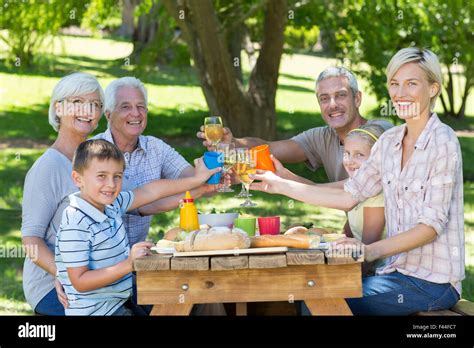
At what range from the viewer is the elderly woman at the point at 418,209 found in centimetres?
446

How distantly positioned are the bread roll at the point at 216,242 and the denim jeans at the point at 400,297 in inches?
23.7

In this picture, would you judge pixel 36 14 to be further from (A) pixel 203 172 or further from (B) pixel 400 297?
(B) pixel 400 297

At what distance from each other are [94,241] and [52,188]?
0.67 metres

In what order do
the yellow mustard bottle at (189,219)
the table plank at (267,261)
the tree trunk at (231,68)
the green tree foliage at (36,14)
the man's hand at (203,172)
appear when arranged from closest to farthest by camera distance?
1. the table plank at (267,261)
2. the yellow mustard bottle at (189,219)
3. the man's hand at (203,172)
4. the tree trunk at (231,68)
5. the green tree foliage at (36,14)

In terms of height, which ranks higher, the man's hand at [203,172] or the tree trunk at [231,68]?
the tree trunk at [231,68]

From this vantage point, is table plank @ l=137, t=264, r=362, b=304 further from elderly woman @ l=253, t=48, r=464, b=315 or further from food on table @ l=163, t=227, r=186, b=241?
food on table @ l=163, t=227, r=186, b=241

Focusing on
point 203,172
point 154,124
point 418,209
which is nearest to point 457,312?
point 418,209

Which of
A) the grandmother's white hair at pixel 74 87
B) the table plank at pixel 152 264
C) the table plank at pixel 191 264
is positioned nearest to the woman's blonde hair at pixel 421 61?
the table plank at pixel 191 264

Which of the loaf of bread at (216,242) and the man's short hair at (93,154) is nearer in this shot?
the loaf of bread at (216,242)

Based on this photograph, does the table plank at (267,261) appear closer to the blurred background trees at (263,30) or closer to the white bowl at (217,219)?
the white bowl at (217,219)

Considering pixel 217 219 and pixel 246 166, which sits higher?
pixel 246 166

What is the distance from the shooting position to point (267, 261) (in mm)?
4039

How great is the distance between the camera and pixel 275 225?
4742mm

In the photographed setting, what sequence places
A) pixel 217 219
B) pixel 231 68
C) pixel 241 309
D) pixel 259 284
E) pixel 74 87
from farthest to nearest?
pixel 231 68 → pixel 241 309 → pixel 74 87 → pixel 217 219 → pixel 259 284
